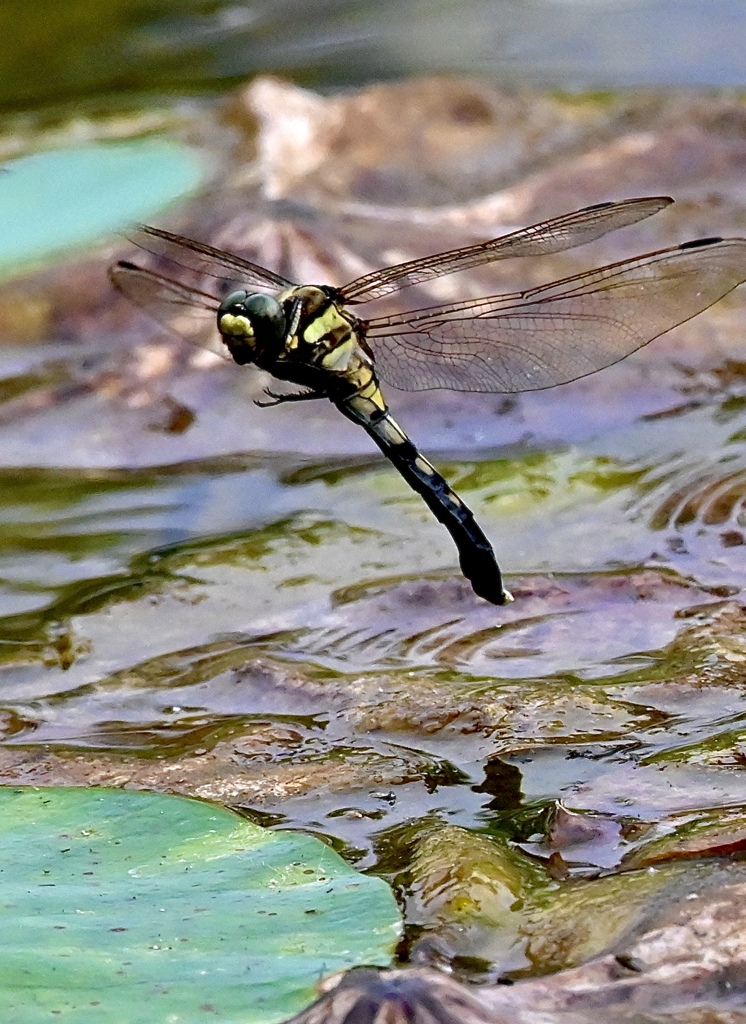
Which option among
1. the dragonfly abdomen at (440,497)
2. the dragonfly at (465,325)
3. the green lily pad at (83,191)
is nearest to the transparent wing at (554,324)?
the dragonfly at (465,325)

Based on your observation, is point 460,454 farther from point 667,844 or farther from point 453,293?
point 667,844

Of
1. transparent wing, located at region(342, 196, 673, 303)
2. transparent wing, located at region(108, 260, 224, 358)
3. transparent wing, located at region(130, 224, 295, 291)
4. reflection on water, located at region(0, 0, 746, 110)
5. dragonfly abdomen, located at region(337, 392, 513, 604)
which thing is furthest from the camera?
reflection on water, located at region(0, 0, 746, 110)

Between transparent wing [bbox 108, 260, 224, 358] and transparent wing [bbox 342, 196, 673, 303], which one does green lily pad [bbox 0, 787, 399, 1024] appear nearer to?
transparent wing [bbox 342, 196, 673, 303]

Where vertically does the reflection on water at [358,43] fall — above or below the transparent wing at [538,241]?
above

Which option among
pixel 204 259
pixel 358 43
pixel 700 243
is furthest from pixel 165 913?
pixel 358 43

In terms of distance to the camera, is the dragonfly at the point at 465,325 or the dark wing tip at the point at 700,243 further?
the dragonfly at the point at 465,325

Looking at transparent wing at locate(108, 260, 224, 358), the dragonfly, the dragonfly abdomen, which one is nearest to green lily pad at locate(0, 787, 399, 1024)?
the dragonfly abdomen

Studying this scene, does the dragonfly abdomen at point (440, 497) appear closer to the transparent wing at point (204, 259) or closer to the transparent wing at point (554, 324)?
the transparent wing at point (554, 324)

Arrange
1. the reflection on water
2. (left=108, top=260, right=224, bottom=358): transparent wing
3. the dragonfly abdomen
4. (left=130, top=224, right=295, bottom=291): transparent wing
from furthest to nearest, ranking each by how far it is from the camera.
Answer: the reflection on water → (left=108, top=260, right=224, bottom=358): transparent wing → (left=130, top=224, right=295, bottom=291): transparent wing → the dragonfly abdomen
